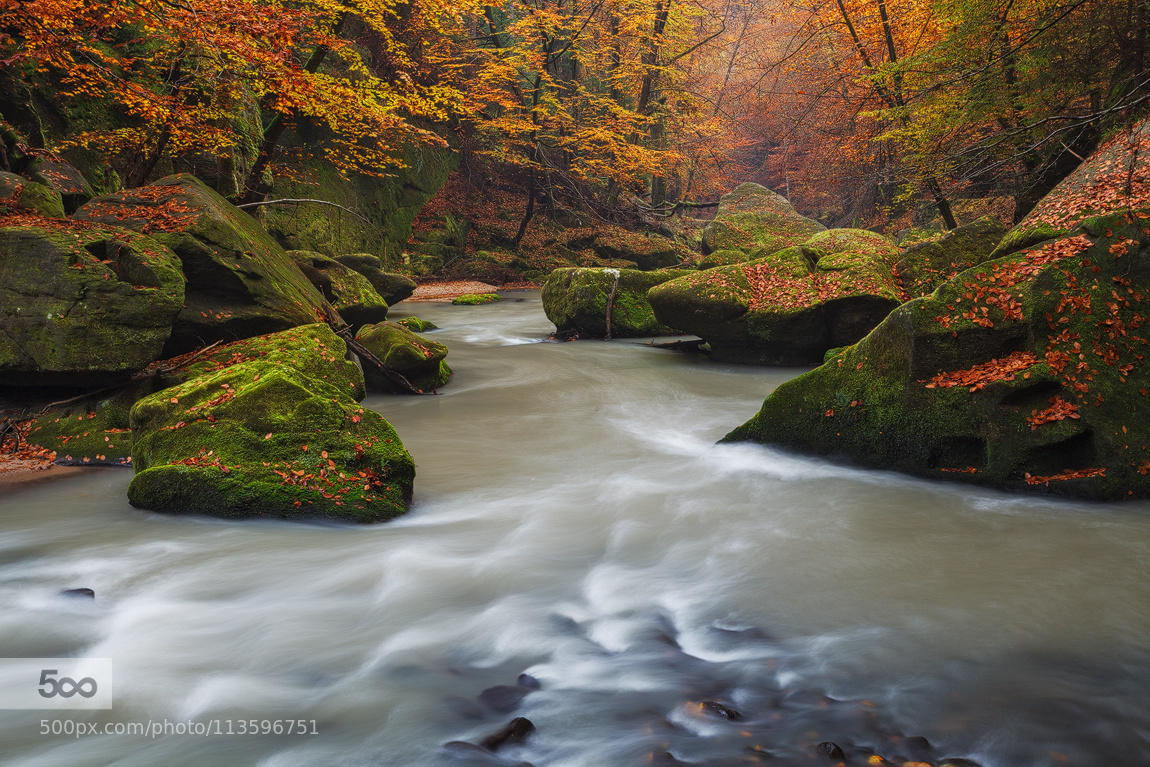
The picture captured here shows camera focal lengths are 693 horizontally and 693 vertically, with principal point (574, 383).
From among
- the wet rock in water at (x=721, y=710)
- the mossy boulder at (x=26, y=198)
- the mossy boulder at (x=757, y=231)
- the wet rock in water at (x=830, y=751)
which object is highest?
the mossy boulder at (x=757, y=231)

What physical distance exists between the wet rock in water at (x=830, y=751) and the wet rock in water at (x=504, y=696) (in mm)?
1180

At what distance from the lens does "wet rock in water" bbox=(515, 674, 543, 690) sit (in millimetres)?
3023

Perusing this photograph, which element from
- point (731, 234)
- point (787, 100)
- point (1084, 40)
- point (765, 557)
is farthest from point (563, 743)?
point (787, 100)

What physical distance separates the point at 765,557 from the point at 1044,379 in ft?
7.58

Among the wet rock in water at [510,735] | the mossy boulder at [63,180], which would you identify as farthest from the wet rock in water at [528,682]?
the mossy boulder at [63,180]

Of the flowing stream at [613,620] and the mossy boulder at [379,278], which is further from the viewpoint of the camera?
the mossy boulder at [379,278]

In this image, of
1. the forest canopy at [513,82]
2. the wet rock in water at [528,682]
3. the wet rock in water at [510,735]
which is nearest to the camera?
the wet rock in water at [510,735]

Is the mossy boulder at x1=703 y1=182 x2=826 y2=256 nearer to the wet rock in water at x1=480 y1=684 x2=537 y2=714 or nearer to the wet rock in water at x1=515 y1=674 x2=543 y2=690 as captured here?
the wet rock in water at x1=515 y1=674 x2=543 y2=690

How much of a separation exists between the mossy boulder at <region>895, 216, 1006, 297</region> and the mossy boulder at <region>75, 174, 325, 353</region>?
26.8ft

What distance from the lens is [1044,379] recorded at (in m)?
4.73

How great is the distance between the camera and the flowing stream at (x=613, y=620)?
263cm

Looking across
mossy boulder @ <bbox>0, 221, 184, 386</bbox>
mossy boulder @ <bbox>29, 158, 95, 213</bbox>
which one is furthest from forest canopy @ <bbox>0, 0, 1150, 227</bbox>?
mossy boulder @ <bbox>0, 221, 184, 386</bbox>

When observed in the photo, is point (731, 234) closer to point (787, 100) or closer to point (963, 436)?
point (963, 436)

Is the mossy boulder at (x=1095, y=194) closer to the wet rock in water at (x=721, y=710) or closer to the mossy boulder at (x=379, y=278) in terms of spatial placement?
the wet rock in water at (x=721, y=710)
